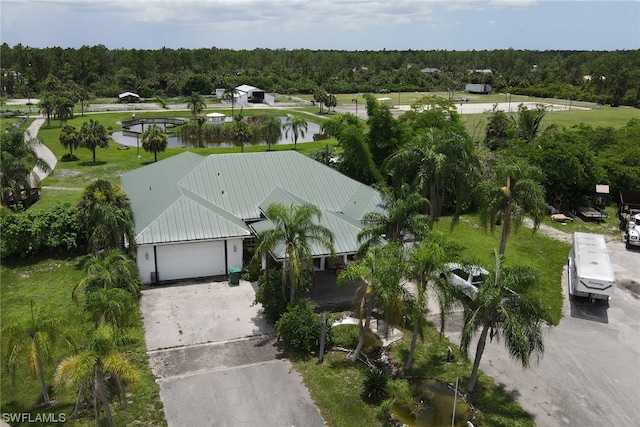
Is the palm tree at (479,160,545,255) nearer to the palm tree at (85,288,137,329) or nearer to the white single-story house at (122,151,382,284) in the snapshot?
the white single-story house at (122,151,382,284)

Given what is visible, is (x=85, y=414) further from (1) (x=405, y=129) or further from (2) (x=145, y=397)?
(1) (x=405, y=129)

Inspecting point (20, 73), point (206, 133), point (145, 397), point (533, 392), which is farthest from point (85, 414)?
point (20, 73)

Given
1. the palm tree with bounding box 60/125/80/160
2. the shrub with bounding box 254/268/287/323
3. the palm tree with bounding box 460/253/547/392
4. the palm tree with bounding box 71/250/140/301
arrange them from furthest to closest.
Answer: the palm tree with bounding box 60/125/80/160 < the shrub with bounding box 254/268/287/323 < the palm tree with bounding box 71/250/140/301 < the palm tree with bounding box 460/253/547/392

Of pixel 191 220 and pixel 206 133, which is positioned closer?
pixel 191 220

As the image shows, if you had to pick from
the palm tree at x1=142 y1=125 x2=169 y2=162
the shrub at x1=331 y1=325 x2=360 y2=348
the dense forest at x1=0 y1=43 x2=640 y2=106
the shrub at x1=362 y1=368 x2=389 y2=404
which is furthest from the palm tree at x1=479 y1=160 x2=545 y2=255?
the dense forest at x1=0 y1=43 x2=640 y2=106

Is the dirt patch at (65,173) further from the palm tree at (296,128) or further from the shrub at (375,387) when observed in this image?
the shrub at (375,387)

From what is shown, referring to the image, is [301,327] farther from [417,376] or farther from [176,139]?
[176,139]
